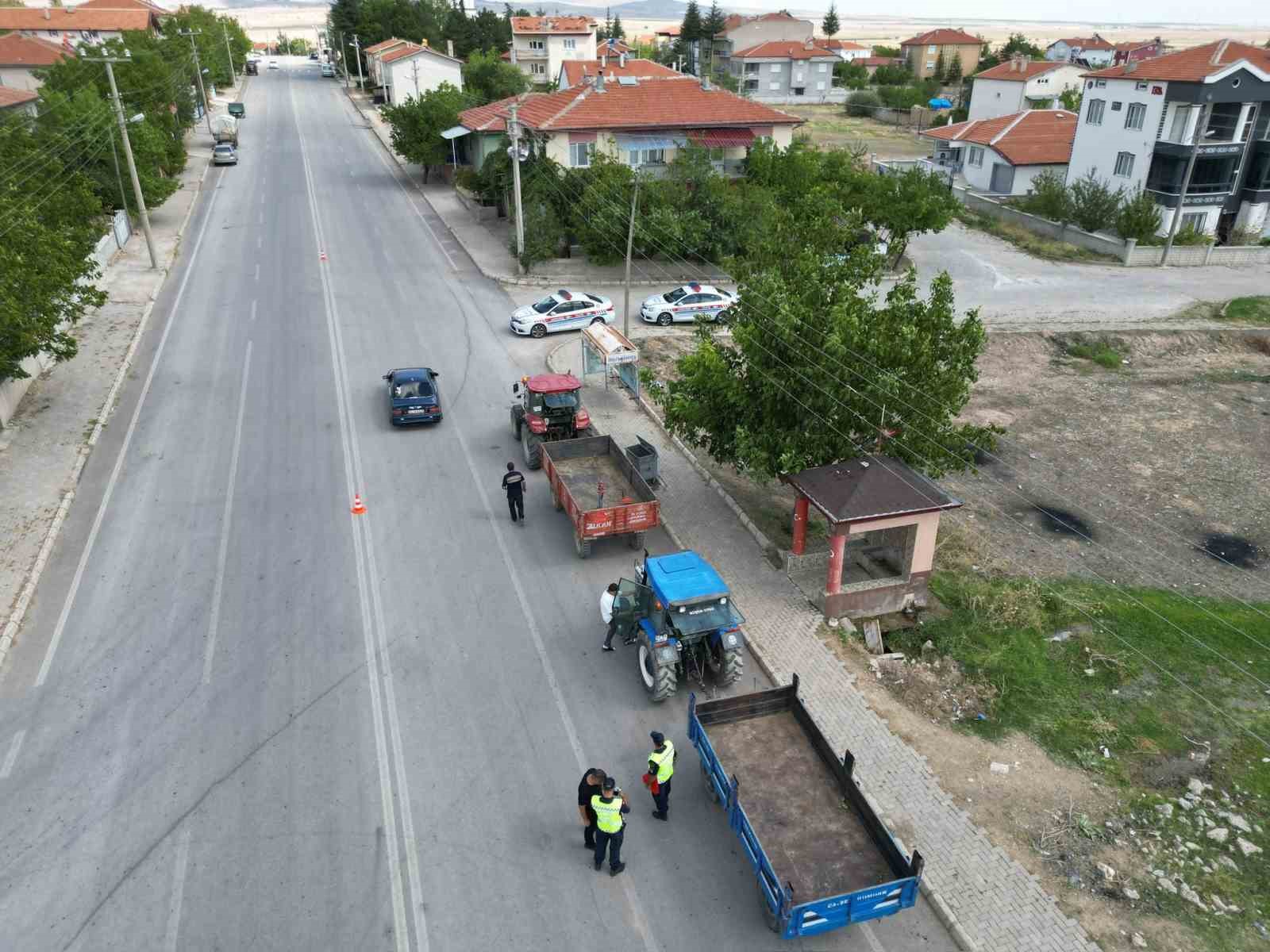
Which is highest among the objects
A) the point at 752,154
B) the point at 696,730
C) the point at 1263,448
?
the point at 752,154

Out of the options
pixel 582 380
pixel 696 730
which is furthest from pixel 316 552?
pixel 582 380

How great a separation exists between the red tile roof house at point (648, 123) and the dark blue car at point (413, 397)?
19326 mm

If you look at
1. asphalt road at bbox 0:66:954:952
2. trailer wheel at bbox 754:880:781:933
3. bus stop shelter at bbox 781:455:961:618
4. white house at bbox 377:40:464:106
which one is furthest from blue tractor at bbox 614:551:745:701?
white house at bbox 377:40:464:106

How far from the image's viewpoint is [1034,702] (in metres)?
14.8

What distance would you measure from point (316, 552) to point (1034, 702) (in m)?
14.1

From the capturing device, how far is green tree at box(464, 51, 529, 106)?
71562 millimetres

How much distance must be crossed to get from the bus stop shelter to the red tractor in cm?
646

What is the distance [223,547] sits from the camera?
18.4 meters

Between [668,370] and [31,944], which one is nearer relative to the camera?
[31,944]

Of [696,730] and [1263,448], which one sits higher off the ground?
[696,730]

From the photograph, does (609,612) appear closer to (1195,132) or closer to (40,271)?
(40,271)

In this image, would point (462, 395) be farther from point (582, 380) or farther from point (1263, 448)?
point (1263, 448)

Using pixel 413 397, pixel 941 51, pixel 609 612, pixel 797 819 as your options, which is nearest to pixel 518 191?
pixel 413 397

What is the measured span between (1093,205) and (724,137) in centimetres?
2075
